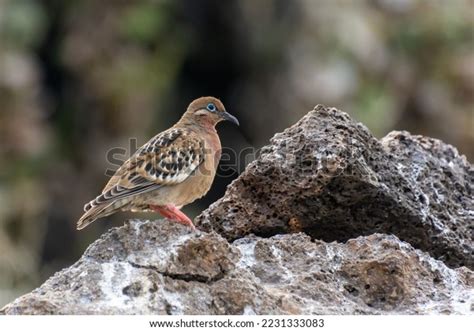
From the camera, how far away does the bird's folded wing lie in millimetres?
8078

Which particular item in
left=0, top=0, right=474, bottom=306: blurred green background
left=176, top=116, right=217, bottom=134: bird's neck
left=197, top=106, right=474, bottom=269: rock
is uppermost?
left=0, top=0, right=474, bottom=306: blurred green background

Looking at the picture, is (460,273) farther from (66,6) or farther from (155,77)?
(66,6)

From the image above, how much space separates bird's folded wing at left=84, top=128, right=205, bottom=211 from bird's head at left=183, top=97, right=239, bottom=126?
1.76 feet

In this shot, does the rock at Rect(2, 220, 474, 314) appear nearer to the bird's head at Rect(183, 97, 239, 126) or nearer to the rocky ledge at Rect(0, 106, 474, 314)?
the rocky ledge at Rect(0, 106, 474, 314)

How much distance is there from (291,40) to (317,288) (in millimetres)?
15202

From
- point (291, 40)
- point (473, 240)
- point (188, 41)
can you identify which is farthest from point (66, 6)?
point (473, 240)

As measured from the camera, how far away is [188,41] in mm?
22109

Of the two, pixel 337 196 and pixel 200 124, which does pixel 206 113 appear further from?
pixel 337 196

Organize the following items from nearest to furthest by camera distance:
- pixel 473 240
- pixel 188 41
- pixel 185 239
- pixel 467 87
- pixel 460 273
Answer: pixel 185 239, pixel 460 273, pixel 473 240, pixel 467 87, pixel 188 41

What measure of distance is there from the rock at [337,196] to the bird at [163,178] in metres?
0.70

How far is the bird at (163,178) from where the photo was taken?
8.05m

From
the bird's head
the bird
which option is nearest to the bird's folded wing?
the bird

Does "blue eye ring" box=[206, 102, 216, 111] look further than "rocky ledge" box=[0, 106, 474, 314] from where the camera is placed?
Yes

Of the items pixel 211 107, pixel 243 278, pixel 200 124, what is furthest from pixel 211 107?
pixel 243 278
